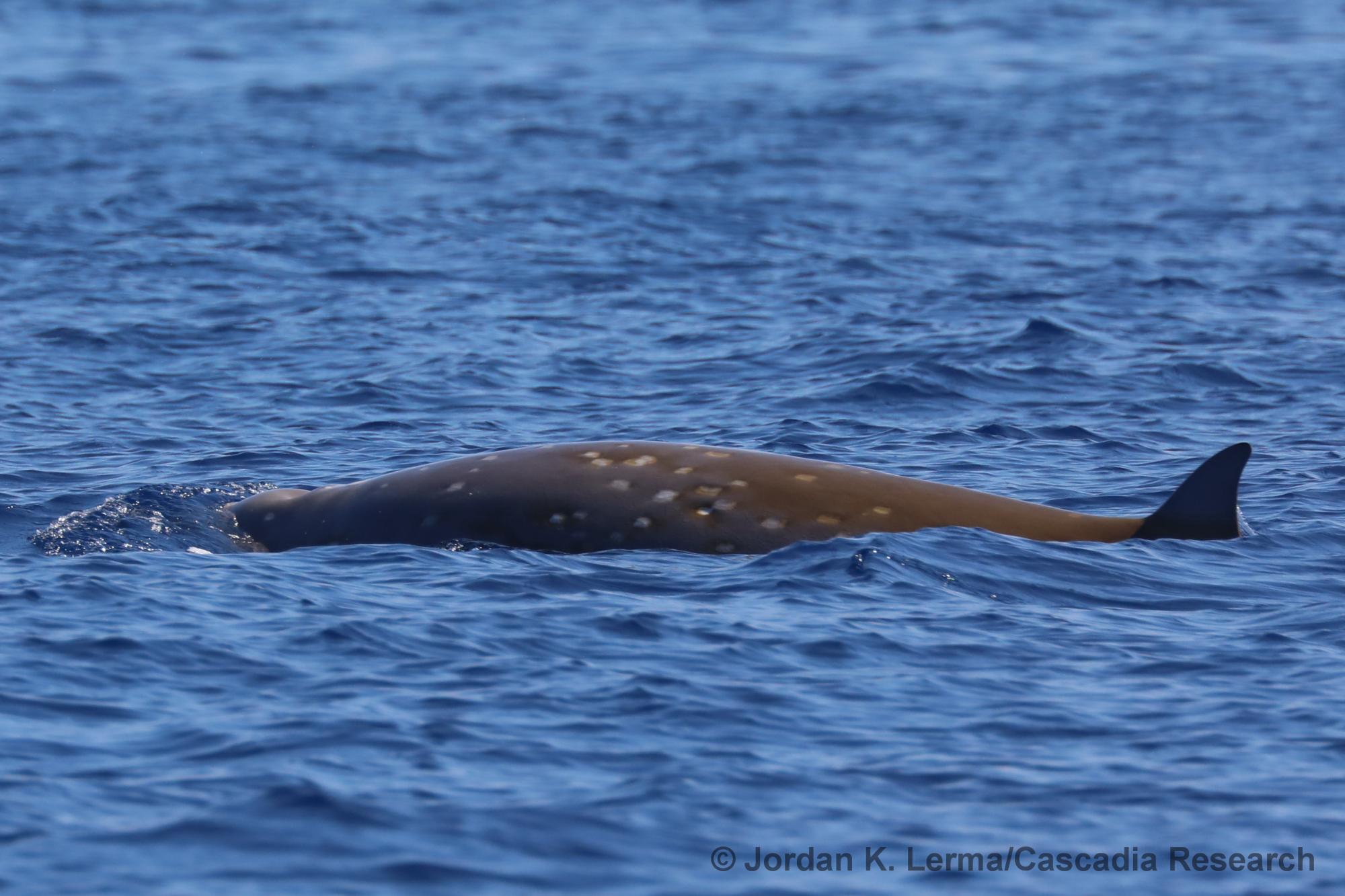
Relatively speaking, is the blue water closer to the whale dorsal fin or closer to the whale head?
the whale dorsal fin

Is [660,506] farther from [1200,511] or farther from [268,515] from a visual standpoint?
[1200,511]

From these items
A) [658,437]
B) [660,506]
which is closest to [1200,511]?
[660,506]

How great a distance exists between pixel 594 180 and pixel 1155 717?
27366 millimetres

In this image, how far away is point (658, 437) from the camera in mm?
19219

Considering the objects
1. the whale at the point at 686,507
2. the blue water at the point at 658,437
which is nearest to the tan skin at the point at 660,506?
the whale at the point at 686,507

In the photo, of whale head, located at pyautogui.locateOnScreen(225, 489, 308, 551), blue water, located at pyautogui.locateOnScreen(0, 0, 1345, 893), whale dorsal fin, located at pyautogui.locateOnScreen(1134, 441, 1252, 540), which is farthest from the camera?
whale head, located at pyautogui.locateOnScreen(225, 489, 308, 551)

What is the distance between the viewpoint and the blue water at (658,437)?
9.37 m

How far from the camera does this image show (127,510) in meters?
15.4

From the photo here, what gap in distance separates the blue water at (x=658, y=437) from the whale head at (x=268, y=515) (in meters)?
0.54

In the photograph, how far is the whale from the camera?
45.6 ft

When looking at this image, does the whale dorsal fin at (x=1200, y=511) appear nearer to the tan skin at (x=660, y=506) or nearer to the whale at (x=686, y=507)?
the whale at (x=686, y=507)

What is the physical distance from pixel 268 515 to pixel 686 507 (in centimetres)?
339

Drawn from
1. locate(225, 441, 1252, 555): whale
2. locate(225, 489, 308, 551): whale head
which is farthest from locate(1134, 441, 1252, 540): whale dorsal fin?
locate(225, 489, 308, 551): whale head

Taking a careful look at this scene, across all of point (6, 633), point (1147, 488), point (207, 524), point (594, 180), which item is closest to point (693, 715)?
point (6, 633)
